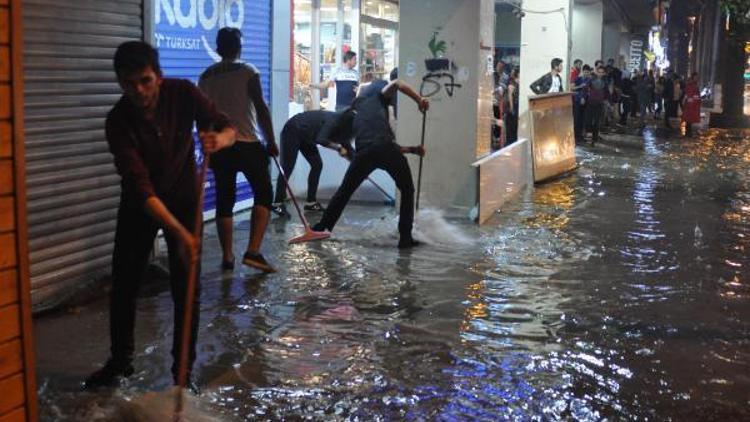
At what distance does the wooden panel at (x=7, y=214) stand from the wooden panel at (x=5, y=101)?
0.92ft

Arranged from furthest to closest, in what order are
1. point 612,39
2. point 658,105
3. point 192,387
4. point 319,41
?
1. point 612,39
2. point 658,105
3. point 319,41
4. point 192,387

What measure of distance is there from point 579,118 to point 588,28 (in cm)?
632

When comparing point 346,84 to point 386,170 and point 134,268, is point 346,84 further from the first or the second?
point 134,268

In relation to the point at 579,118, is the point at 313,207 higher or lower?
lower

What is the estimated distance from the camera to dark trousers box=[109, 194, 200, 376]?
4184 mm

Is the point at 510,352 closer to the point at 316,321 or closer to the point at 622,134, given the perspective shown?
the point at 316,321

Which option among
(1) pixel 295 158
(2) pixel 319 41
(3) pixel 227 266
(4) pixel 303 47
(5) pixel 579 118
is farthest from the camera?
(5) pixel 579 118

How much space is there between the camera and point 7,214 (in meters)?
3.01

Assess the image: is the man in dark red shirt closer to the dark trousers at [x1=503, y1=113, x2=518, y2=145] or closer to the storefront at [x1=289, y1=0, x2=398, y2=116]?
the storefront at [x1=289, y1=0, x2=398, y2=116]

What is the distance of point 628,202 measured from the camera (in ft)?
34.7

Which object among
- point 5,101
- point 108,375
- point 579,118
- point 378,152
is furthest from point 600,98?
point 5,101

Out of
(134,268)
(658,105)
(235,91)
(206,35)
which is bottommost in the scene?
(134,268)

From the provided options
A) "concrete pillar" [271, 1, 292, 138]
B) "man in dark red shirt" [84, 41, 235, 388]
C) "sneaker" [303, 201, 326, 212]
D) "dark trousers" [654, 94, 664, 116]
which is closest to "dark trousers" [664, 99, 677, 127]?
"dark trousers" [654, 94, 664, 116]

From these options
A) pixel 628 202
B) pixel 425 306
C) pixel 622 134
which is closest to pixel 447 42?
pixel 628 202
